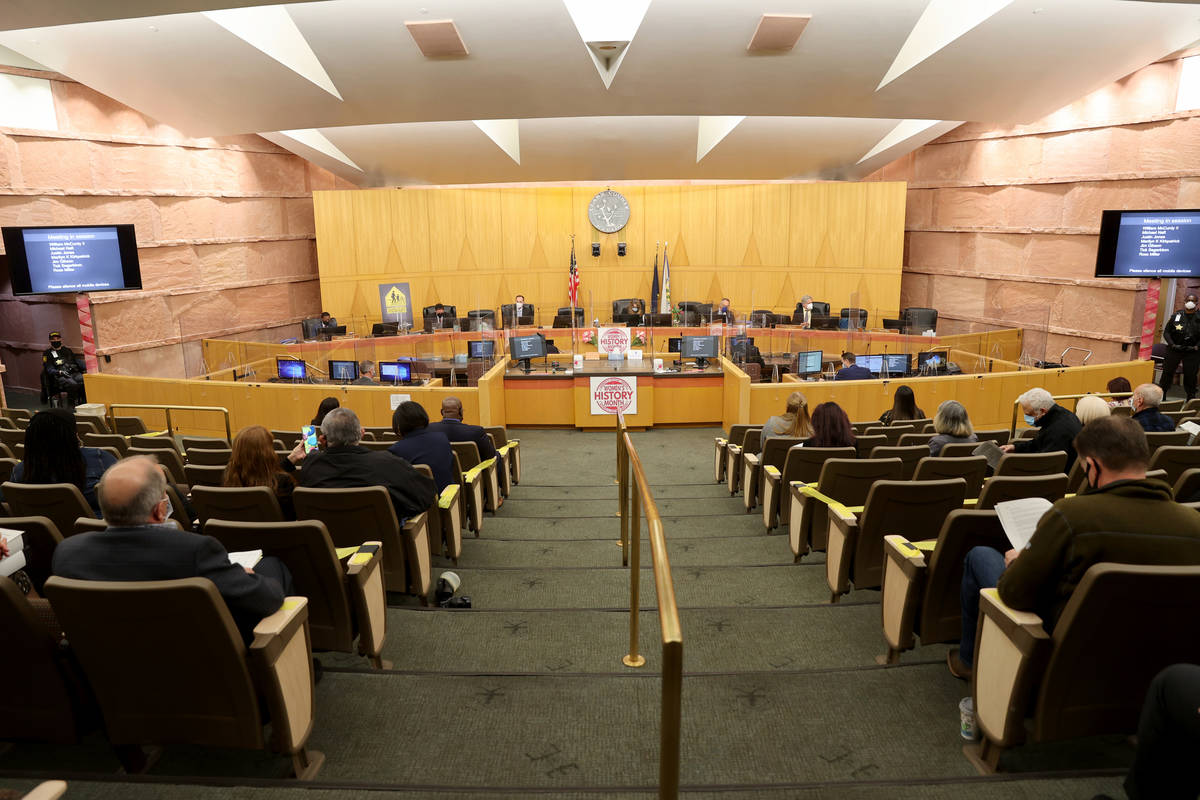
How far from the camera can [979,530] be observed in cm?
298

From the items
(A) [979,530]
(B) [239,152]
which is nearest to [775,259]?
(B) [239,152]

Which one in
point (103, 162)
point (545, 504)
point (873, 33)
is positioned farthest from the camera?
point (103, 162)

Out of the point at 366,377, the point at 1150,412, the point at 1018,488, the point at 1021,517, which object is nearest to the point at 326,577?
the point at 1021,517

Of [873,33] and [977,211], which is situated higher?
[873,33]

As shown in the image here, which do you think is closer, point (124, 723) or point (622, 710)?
point (124, 723)

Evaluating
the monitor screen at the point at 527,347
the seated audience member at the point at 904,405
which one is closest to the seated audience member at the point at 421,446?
the seated audience member at the point at 904,405

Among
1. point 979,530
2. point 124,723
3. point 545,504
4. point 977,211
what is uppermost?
point 977,211

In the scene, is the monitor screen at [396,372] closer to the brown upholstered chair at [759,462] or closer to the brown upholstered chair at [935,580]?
the brown upholstered chair at [759,462]

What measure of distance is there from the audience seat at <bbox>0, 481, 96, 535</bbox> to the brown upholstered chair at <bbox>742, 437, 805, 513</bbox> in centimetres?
446

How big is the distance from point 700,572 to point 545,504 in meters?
2.46

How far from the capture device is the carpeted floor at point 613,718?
2346 mm

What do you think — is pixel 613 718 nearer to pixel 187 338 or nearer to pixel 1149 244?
pixel 1149 244

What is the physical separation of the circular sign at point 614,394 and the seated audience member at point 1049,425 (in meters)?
6.15

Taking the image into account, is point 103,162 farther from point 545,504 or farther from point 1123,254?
point 1123,254
